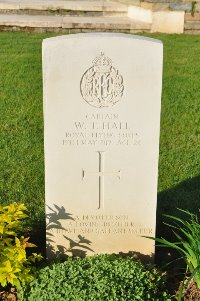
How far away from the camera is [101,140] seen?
3443mm

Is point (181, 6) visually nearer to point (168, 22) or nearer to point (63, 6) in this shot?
point (168, 22)

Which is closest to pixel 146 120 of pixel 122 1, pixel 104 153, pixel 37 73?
pixel 104 153

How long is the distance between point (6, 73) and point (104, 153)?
499 cm

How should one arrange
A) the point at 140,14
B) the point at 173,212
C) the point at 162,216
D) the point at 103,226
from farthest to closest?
the point at 140,14
the point at 173,212
the point at 162,216
the point at 103,226

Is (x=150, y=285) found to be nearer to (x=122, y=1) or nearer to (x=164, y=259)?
(x=164, y=259)

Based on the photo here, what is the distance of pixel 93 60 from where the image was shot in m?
3.25

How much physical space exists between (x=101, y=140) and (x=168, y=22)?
7.80m

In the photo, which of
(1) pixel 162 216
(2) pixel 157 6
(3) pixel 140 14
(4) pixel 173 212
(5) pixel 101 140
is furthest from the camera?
(3) pixel 140 14

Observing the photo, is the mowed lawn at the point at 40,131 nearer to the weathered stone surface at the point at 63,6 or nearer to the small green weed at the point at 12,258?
the small green weed at the point at 12,258

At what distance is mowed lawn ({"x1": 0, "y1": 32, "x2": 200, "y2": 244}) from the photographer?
191 inches

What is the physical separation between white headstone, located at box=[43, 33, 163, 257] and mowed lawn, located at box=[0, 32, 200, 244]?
647mm

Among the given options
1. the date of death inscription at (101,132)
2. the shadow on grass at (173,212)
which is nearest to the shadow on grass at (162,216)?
the shadow on grass at (173,212)

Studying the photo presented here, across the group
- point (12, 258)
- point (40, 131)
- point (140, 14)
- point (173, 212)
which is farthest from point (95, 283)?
point (140, 14)

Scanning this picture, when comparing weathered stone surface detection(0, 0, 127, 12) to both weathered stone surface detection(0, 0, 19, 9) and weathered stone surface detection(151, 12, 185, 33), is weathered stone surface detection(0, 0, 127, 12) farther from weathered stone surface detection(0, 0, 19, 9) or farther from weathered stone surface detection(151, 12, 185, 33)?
weathered stone surface detection(151, 12, 185, 33)
